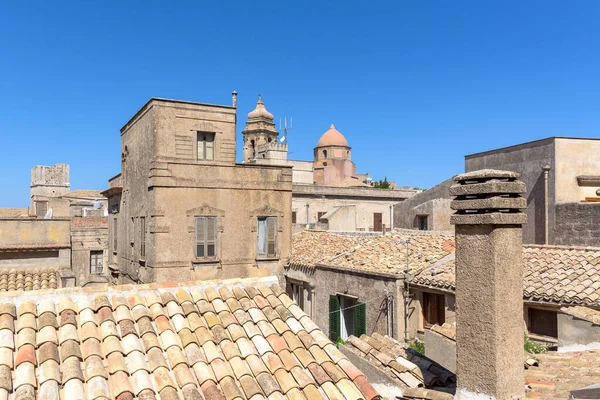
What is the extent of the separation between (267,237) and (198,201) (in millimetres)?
3237

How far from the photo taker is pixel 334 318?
54.4 ft

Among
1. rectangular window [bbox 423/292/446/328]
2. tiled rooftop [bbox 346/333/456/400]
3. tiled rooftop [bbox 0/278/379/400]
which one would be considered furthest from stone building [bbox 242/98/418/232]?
tiled rooftop [bbox 0/278/379/400]

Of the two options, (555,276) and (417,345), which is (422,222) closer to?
(417,345)

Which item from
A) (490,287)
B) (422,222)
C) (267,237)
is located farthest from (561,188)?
(490,287)

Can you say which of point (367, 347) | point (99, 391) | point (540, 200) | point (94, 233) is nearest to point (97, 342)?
point (99, 391)

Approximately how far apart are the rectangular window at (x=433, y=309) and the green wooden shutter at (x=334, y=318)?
11.0 feet

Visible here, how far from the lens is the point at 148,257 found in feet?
58.9

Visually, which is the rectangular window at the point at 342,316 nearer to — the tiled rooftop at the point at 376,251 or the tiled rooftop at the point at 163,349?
the tiled rooftop at the point at 376,251

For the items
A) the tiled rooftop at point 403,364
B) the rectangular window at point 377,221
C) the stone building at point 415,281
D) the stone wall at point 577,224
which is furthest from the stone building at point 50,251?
the rectangular window at point 377,221

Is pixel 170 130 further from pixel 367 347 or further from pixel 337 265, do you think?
pixel 367 347

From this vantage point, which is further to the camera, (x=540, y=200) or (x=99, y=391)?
(x=540, y=200)

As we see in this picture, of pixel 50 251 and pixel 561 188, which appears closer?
pixel 561 188

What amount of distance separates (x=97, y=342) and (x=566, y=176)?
1728 centimetres

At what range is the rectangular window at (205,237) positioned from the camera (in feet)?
59.7
